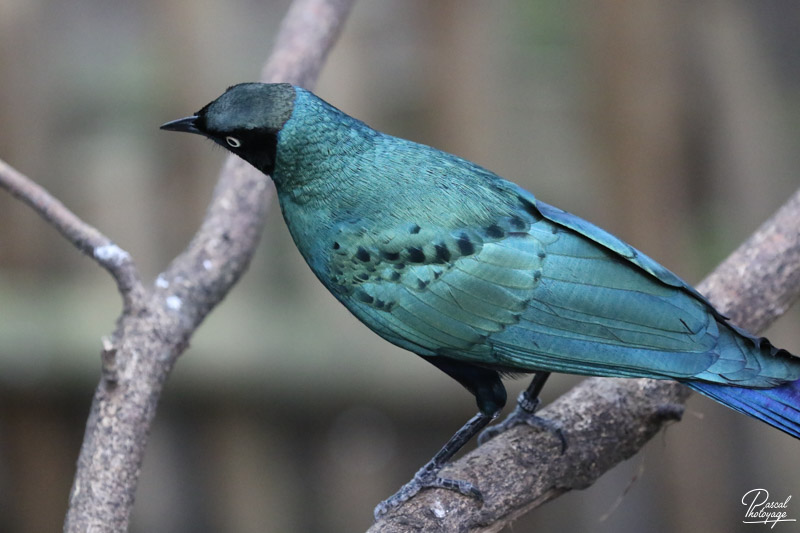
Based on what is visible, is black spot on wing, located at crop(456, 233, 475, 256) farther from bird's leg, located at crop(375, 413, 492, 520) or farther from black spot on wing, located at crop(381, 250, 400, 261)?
bird's leg, located at crop(375, 413, 492, 520)

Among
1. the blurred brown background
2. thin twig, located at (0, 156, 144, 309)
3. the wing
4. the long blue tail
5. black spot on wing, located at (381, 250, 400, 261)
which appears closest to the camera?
the long blue tail

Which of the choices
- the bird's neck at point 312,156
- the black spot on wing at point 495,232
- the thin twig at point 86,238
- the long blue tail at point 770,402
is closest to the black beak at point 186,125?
the bird's neck at point 312,156

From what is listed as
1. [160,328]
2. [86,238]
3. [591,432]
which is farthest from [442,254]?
[86,238]

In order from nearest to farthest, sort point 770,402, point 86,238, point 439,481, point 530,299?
1. point 770,402
2. point 530,299
3. point 439,481
4. point 86,238

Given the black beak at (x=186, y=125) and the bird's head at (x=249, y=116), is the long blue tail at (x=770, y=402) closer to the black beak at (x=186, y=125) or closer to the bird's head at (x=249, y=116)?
the bird's head at (x=249, y=116)

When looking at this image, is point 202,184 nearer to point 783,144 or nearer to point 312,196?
point 312,196

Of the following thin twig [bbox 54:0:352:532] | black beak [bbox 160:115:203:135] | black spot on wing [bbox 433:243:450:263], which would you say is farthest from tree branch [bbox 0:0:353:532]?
black spot on wing [bbox 433:243:450:263]

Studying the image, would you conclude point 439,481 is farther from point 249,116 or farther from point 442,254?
point 249,116
